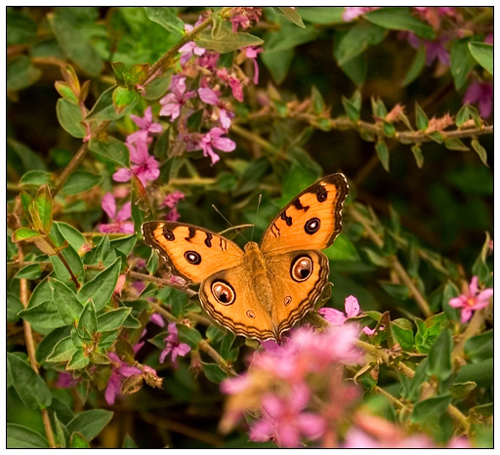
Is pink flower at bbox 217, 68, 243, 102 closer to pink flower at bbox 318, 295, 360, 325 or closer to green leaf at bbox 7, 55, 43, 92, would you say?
pink flower at bbox 318, 295, 360, 325

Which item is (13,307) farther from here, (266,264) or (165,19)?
(165,19)

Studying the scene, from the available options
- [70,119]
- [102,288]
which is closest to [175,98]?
[70,119]

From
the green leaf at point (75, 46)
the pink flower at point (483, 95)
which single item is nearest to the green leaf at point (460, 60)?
the pink flower at point (483, 95)

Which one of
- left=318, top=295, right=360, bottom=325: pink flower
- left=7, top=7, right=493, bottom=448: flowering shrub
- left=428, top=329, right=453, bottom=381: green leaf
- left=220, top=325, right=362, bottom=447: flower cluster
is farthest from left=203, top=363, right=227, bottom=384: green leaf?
left=220, top=325, right=362, bottom=447: flower cluster

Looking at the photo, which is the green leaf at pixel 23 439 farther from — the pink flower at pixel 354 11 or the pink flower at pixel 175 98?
the pink flower at pixel 354 11

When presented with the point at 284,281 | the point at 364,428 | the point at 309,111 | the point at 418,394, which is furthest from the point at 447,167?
the point at 364,428

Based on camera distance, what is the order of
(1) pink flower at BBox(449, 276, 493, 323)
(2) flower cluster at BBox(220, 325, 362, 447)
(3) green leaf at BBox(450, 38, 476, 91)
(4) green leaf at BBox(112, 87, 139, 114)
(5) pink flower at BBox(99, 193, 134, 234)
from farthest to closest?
1. (3) green leaf at BBox(450, 38, 476, 91)
2. (5) pink flower at BBox(99, 193, 134, 234)
3. (4) green leaf at BBox(112, 87, 139, 114)
4. (1) pink flower at BBox(449, 276, 493, 323)
5. (2) flower cluster at BBox(220, 325, 362, 447)
